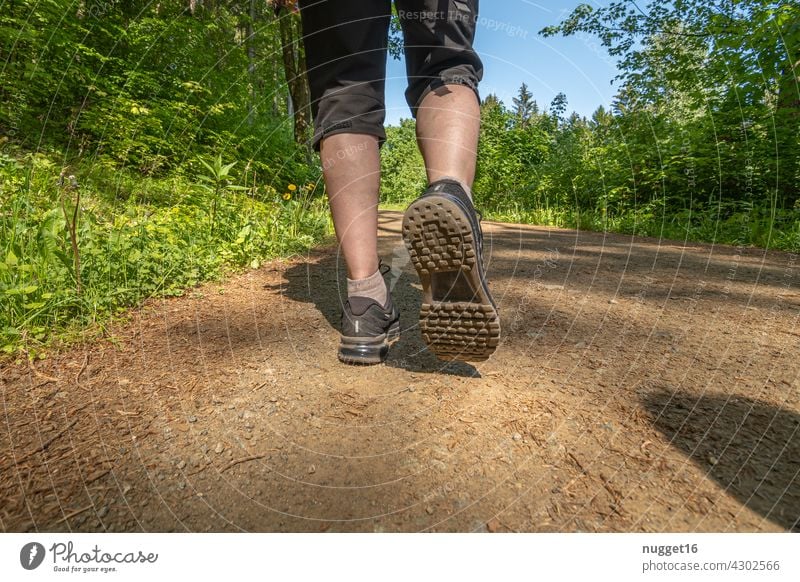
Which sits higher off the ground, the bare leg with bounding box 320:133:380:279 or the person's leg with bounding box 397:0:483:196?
the person's leg with bounding box 397:0:483:196

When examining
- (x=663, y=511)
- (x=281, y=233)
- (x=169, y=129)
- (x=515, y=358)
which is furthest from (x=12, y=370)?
(x=169, y=129)

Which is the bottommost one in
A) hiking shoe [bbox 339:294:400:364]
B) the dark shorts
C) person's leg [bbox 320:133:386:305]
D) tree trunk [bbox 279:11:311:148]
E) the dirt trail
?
the dirt trail

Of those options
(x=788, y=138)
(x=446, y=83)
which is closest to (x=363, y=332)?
(x=446, y=83)

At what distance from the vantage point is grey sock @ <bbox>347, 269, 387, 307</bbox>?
1343mm

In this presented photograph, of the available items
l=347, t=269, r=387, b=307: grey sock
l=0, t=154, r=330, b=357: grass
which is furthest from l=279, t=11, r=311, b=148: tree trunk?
l=347, t=269, r=387, b=307: grey sock

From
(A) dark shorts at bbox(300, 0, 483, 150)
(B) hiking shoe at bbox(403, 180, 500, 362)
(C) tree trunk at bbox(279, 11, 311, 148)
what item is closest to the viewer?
(B) hiking shoe at bbox(403, 180, 500, 362)

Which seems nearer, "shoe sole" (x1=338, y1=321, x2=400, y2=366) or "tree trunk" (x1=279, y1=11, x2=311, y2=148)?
"shoe sole" (x1=338, y1=321, x2=400, y2=366)

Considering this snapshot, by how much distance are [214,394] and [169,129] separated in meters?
5.04

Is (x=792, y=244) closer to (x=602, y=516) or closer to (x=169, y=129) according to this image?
(x=602, y=516)

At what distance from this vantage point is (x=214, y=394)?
3.55 feet

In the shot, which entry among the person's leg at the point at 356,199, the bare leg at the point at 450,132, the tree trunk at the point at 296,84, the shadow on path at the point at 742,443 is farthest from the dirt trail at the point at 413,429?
the tree trunk at the point at 296,84
